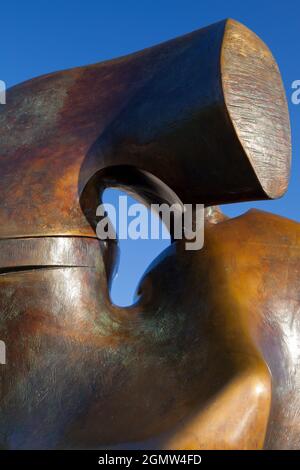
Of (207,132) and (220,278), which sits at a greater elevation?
(207,132)

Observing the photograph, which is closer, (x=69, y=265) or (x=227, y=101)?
(x=227, y=101)

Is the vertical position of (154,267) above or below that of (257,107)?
below

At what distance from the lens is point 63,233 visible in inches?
134

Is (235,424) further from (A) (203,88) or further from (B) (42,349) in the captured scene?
(A) (203,88)

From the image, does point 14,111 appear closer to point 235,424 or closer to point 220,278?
point 220,278

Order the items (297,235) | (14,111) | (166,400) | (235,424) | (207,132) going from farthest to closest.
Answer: (14,111), (297,235), (207,132), (166,400), (235,424)

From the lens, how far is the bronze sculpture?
124 inches

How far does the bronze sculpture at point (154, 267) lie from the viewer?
315 centimetres

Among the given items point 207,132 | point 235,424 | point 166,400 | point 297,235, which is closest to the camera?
point 235,424

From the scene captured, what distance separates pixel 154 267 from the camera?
369 centimetres

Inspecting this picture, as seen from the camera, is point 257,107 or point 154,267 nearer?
point 257,107

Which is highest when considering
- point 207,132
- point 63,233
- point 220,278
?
point 207,132
